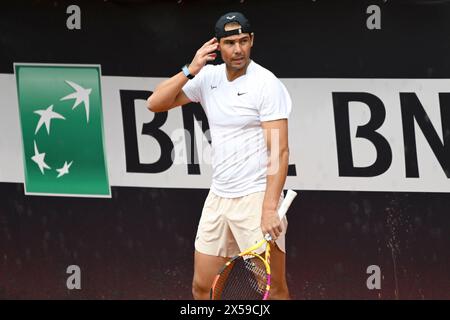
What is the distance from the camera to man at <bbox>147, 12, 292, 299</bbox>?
18.2ft

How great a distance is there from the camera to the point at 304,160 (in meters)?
6.82

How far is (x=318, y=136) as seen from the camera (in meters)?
6.79

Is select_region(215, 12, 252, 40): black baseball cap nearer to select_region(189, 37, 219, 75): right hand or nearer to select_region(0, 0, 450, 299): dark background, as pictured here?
select_region(189, 37, 219, 75): right hand

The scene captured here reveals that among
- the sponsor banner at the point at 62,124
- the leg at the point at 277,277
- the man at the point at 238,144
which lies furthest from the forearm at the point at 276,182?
the sponsor banner at the point at 62,124

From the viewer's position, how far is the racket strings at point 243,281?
18.5 feet

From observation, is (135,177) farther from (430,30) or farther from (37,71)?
(430,30)

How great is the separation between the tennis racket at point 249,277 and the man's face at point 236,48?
2.26 feet

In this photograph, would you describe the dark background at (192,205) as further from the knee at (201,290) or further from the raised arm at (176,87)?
the knee at (201,290)

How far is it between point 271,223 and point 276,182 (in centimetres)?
→ 20

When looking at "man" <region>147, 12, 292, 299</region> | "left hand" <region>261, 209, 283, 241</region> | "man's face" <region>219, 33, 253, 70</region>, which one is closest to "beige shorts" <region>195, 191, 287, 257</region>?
"man" <region>147, 12, 292, 299</region>

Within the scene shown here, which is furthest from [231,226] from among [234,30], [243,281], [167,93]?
[234,30]
